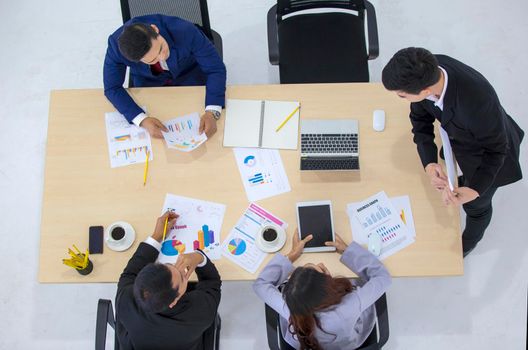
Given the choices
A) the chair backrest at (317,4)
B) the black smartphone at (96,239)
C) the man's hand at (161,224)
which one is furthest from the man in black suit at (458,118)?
the black smartphone at (96,239)

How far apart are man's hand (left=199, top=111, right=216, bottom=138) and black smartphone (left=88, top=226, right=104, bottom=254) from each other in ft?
2.06

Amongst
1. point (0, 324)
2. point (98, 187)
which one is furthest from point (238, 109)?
point (0, 324)

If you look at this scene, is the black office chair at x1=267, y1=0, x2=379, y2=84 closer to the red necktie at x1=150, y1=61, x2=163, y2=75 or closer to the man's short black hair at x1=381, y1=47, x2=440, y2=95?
the red necktie at x1=150, y1=61, x2=163, y2=75

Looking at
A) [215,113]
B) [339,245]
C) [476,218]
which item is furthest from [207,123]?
[476,218]

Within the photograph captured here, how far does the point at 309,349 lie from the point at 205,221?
0.68 metres

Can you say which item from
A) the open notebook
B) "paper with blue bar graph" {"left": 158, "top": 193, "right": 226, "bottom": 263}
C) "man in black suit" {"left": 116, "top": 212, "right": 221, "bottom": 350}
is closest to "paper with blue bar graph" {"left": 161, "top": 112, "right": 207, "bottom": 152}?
the open notebook

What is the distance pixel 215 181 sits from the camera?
215 centimetres

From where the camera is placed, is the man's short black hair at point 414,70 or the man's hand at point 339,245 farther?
the man's hand at point 339,245

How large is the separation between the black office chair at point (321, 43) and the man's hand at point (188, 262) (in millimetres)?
1125

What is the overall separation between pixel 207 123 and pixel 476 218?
1429 millimetres

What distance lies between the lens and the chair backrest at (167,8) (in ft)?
7.86

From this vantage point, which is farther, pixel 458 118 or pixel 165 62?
pixel 165 62

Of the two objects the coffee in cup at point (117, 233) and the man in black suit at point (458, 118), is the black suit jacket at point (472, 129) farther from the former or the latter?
the coffee in cup at point (117, 233)

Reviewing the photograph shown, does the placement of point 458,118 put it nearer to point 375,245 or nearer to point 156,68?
point 375,245
